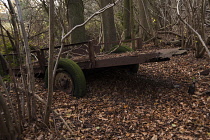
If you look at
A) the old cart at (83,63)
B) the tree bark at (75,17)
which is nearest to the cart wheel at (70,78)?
the old cart at (83,63)

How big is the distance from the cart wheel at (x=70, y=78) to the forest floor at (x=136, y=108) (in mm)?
179

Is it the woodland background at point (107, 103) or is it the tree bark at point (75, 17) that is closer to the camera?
the woodland background at point (107, 103)

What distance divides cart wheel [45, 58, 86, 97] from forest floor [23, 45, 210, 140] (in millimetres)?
179

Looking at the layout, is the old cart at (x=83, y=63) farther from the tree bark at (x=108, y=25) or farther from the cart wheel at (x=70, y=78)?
the tree bark at (x=108, y=25)

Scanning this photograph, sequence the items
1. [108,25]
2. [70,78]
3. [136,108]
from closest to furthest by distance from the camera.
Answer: [136,108] < [70,78] < [108,25]

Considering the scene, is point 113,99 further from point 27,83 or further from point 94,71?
point 27,83

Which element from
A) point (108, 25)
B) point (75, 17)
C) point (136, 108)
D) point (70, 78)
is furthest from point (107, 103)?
point (108, 25)

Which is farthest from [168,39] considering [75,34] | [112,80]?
[112,80]

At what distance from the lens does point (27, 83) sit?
3246mm

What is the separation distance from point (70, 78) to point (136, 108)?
172cm

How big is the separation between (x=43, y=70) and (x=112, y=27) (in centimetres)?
468

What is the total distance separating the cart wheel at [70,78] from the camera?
15.5 ft

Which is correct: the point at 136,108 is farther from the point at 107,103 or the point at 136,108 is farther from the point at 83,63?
the point at 83,63

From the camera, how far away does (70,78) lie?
4891 millimetres
